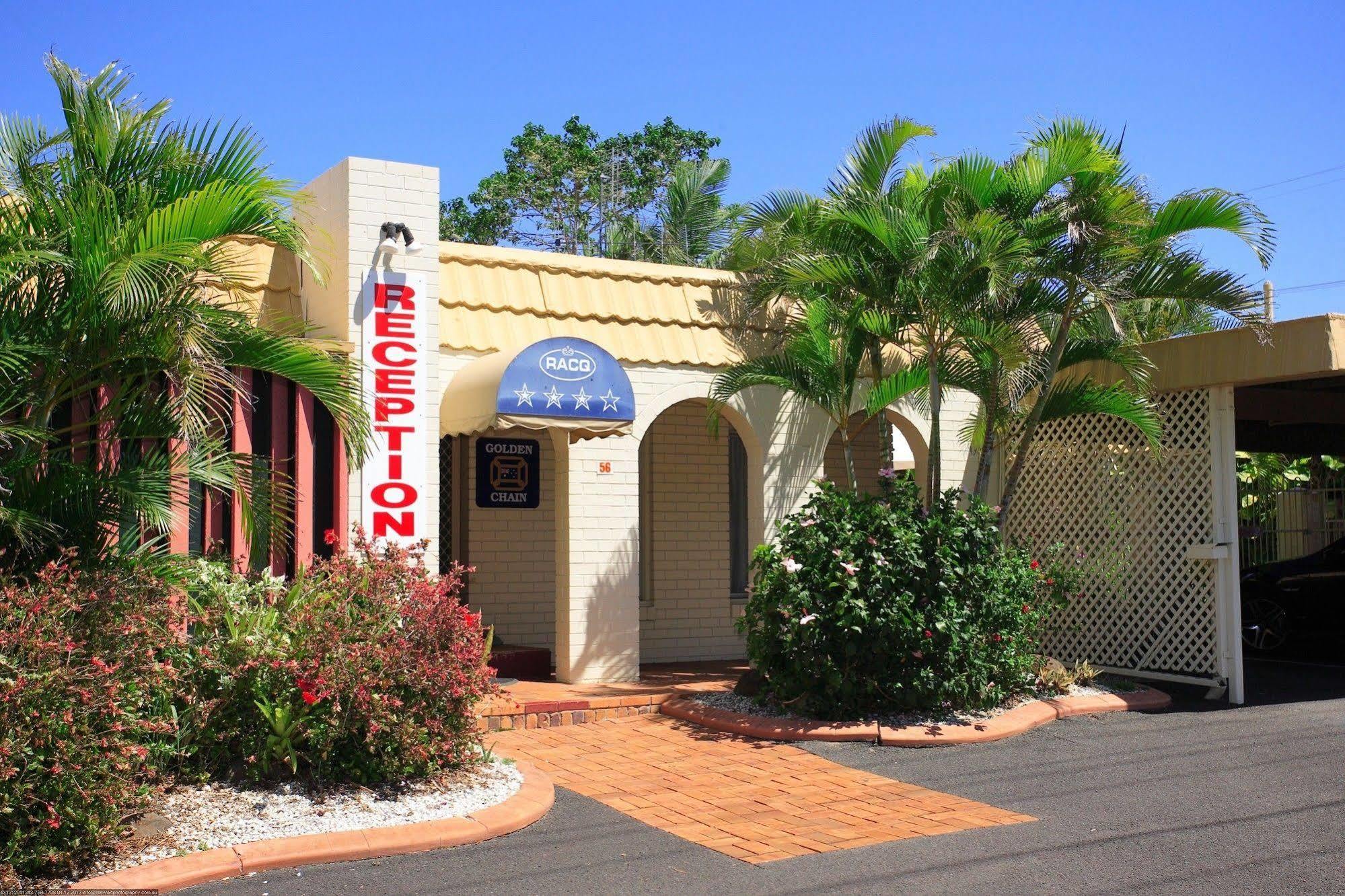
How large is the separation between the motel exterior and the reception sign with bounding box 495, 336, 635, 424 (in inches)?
0.8

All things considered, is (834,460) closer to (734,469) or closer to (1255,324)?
(734,469)

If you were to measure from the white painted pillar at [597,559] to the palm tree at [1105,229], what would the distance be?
13.1 ft

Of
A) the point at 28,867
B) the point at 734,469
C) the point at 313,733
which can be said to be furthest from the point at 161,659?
the point at 734,469

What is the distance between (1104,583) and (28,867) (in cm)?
952

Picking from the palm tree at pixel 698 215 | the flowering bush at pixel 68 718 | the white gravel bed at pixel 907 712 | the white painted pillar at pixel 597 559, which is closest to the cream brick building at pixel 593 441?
the white painted pillar at pixel 597 559

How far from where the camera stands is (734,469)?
47.3ft

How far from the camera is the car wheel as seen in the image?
1539 cm

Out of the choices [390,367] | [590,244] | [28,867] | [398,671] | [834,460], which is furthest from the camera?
[590,244]

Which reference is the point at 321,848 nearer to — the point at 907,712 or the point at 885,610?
the point at 885,610

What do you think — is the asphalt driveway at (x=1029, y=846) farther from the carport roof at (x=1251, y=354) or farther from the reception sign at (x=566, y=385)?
the reception sign at (x=566, y=385)

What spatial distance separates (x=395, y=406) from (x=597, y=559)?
2.50 m

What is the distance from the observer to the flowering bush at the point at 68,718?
5.67m

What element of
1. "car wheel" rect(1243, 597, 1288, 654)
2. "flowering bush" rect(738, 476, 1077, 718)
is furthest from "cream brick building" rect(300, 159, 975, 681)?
"car wheel" rect(1243, 597, 1288, 654)

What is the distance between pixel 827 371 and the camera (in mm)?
11148
